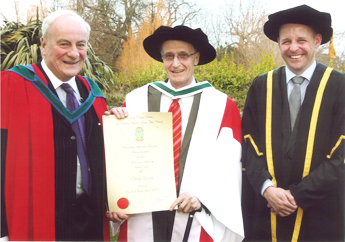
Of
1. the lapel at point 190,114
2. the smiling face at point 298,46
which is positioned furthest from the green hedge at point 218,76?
the lapel at point 190,114

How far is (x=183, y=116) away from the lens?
270cm

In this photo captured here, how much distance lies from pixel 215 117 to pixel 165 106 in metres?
0.47

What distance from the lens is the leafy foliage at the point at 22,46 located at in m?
4.44

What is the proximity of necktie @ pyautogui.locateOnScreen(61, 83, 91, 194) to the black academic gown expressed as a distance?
141cm

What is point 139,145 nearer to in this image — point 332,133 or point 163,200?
point 163,200

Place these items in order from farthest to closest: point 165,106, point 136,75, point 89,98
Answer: point 136,75
point 165,106
point 89,98

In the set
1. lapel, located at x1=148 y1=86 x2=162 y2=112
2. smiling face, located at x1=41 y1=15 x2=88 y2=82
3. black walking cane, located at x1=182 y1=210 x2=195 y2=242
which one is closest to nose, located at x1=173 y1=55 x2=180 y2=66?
lapel, located at x1=148 y1=86 x2=162 y2=112

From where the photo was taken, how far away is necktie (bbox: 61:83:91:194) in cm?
242

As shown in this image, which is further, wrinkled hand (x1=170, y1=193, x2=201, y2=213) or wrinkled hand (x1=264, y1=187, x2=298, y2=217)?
wrinkled hand (x1=264, y1=187, x2=298, y2=217)

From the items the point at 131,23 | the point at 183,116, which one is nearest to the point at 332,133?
the point at 183,116

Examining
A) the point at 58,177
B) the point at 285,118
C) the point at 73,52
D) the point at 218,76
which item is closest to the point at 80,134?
the point at 58,177

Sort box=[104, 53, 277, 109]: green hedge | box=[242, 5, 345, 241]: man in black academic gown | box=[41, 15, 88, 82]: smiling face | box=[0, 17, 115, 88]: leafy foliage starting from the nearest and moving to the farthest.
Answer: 1. box=[41, 15, 88, 82]: smiling face
2. box=[242, 5, 345, 241]: man in black academic gown
3. box=[0, 17, 115, 88]: leafy foliage
4. box=[104, 53, 277, 109]: green hedge

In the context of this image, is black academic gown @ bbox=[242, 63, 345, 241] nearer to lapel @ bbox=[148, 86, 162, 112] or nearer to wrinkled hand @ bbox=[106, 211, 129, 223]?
lapel @ bbox=[148, 86, 162, 112]

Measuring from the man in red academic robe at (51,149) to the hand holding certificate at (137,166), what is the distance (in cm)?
21
